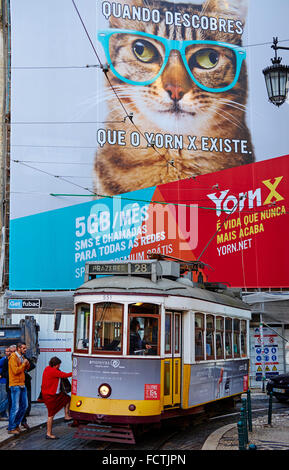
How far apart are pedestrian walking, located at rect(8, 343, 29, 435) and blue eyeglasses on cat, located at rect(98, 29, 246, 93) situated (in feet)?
47.6

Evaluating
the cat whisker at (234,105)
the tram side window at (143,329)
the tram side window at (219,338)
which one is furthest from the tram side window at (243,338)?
the cat whisker at (234,105)

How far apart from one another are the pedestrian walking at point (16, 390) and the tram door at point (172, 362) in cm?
259

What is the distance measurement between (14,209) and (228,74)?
9743mm

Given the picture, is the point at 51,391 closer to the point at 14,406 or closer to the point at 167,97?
the point at 14,406

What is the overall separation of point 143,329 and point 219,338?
→ 120 inches

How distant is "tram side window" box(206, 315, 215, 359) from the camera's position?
453 inches

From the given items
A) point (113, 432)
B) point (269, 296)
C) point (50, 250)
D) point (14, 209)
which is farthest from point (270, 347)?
point (113, 432)

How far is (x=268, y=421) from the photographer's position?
11.7m

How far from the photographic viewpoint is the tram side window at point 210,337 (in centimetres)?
1152

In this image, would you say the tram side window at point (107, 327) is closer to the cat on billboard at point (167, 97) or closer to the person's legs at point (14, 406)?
the person's legs at point (14, 406)

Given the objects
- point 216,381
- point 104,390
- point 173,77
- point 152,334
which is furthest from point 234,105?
point 104,390

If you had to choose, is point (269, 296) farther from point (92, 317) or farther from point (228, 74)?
point (92, 317)

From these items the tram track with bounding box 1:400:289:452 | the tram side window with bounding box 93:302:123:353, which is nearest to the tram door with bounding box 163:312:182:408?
the tram track with bounding box 1:400:289:452

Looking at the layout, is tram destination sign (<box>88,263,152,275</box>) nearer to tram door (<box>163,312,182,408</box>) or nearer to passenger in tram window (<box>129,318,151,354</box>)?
tram door (<box>163,312,182,408</box>)
